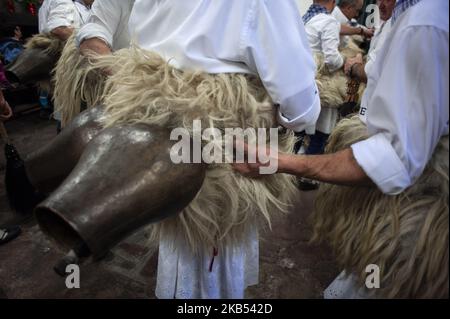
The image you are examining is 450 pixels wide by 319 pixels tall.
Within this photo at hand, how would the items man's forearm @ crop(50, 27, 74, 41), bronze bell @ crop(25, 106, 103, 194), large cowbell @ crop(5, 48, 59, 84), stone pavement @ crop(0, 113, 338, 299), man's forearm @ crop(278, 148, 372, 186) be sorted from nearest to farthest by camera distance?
1. man's forearm @ crop(278, 148, 372, 186)
2. bronze bell @ crop(25, 106, 103, 194)
3. stone pavement @ crop(0, 113, 338, 299)
4. large cowbell @ crop(5, 48, 59, 84)
5. man's forearm @ crop(50, 27, 74, 41)

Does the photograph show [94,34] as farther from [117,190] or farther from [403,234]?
[403,234]

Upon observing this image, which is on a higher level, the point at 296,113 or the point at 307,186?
the point at 296,113

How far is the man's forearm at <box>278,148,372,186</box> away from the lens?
2.34ft

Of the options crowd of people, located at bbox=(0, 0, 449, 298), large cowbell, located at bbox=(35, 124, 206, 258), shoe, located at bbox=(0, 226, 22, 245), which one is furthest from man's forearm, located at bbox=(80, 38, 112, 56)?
shoe, located at bbox=(0, 226, 22, 245)

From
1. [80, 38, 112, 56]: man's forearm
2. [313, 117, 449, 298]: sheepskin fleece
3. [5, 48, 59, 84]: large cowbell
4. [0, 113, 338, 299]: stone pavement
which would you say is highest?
[80, 38, 112, 56]: man's forearm

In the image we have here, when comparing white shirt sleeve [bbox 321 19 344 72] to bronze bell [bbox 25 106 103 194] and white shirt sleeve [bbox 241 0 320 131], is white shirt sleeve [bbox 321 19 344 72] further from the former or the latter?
bronze bell [bbox 25 106 103 194]

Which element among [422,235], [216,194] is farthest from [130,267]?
[422,235]

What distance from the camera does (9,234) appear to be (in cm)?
183

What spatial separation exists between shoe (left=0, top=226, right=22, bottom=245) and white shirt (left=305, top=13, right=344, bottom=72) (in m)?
2.33

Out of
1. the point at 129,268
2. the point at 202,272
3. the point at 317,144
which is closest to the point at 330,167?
the point at 202,272

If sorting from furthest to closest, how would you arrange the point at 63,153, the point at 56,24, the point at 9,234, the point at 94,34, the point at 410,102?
1. the point at 56,24
2. the point at 9,234
3. the point at 94,34
4. the point at 63,153
5. the point at 410,102

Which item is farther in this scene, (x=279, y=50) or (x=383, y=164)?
(x=279, y=50)

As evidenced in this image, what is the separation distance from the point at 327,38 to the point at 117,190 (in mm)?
2149

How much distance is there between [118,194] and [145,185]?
0.06 m
